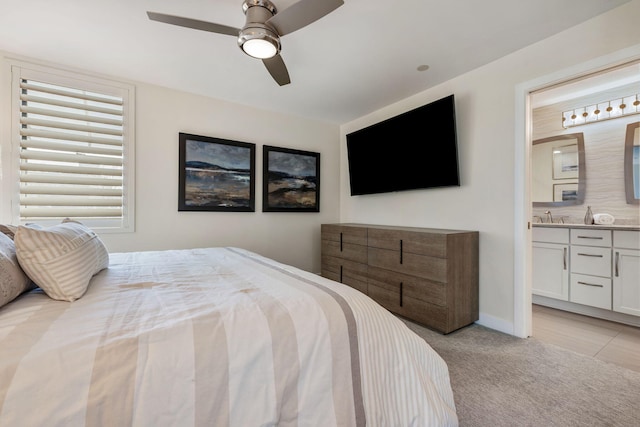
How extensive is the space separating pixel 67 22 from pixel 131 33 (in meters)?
0.41

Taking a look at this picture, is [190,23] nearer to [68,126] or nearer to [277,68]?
[277,68]

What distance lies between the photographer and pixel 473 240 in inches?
101

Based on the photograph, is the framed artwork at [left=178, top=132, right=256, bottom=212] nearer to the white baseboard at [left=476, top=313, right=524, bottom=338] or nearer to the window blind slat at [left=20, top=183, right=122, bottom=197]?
the window blind slat at [left=20, top=183, right=122, bottom=197]

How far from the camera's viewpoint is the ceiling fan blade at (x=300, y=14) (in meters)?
1.49

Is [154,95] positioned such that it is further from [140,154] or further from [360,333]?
[360,333]

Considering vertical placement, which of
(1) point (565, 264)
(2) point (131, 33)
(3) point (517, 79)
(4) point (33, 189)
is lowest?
(1) point (565, 264)

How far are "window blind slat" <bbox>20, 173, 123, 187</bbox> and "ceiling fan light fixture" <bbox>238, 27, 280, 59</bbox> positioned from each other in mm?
2036

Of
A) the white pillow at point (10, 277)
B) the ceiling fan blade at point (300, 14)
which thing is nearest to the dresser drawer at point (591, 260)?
the ceiling fan blade at point (300, 14)

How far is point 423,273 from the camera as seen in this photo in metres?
2.48

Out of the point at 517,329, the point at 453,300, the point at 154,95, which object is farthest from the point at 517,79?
the point at 154,95

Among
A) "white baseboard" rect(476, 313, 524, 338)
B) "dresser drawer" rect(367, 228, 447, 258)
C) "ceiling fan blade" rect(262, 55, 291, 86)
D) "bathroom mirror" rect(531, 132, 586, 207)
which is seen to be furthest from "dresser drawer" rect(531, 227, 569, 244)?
"ceiling fan blade" rect(262, 55, 291, 86)

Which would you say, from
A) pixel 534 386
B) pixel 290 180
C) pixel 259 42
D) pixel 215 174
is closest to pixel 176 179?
pixel 215 174

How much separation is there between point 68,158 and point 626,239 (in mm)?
5323

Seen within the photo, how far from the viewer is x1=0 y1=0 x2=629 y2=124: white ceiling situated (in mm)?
1873
